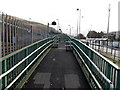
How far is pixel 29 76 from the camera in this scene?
236 inches

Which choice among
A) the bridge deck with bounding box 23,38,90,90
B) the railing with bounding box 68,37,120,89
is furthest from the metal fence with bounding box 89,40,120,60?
the railing with bounding box 68,37,120,89

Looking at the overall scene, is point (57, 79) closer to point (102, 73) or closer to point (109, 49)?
point (102, 73)

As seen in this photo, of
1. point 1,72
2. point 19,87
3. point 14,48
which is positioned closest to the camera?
point 1,72

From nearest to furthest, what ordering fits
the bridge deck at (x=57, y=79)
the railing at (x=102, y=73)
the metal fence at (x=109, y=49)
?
the railing at (x=102, y=73) → the bridge deck at (x=57, y=79) → the metal fence at (x=109, y=49)

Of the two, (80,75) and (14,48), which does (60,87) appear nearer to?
(80,75)

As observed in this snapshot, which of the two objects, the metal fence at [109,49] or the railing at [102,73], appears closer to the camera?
the railing at [102,73]

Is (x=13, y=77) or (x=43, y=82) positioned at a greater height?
(x=13, y=77)

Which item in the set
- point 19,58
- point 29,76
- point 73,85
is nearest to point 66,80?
point 73,85

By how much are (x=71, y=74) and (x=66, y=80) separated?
81cm

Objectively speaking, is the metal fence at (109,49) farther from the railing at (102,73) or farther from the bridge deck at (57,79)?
the railing at (102,73)

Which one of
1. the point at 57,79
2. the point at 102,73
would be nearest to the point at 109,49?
the point at 57,79

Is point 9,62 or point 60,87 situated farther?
point 60,87

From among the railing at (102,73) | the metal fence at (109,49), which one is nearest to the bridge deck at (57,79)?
the railing at (102,73)

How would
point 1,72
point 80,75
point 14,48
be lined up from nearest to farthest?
point 1,72 < point 14,48 < point 80,75
